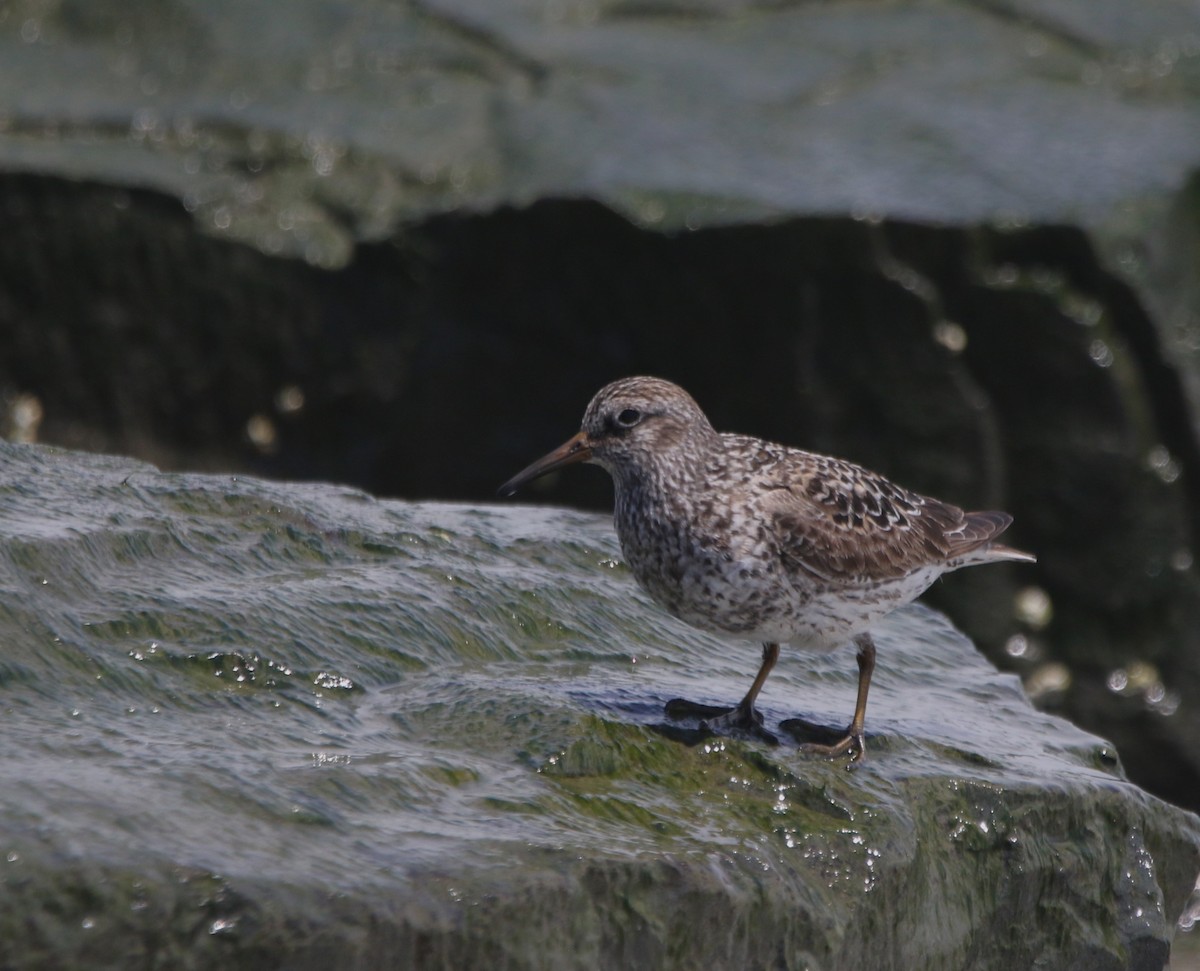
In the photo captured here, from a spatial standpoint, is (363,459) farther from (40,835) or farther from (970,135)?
(40,835)

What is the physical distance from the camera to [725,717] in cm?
496

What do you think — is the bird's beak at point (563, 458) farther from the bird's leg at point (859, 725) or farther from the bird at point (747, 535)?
the bird's leg at point (859, 725)

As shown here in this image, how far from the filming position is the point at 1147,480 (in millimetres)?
8984

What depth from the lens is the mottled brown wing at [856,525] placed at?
5.03 m

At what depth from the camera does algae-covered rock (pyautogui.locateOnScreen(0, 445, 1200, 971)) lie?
11.1 feet

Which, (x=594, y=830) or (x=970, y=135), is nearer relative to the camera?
(x=594, y=830)

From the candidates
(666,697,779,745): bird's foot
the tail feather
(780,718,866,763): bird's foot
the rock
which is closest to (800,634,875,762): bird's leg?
(780,718,866,763): bird's foot

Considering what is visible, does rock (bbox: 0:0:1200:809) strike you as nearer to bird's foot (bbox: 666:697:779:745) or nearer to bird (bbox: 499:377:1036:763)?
bird (bbox: 499:377:1036:763)

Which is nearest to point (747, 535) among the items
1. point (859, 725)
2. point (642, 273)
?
point (859, 725)

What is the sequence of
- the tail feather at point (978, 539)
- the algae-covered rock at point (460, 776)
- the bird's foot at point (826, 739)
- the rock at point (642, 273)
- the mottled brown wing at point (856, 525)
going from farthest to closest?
the rock at point (642, 273), the tail feather at point (978, 539), the mottled brown wing at point (856, 525), the bird's foot at point (826, 739), the algae-covered rock at point (460, 776)

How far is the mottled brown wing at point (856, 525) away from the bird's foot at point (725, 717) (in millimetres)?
438

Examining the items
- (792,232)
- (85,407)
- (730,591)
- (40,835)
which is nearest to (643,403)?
(730,591)

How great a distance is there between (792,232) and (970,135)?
4.78ft

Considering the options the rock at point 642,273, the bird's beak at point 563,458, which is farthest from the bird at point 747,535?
the rock at point 642,273
